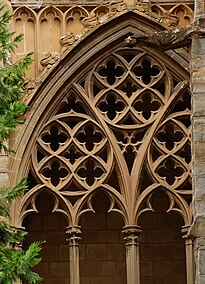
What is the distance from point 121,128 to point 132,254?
1531mm

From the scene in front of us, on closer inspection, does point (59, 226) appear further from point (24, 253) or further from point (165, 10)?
point (24, 253)

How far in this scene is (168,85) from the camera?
19438 mm

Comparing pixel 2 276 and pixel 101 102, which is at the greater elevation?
pixel 101 102

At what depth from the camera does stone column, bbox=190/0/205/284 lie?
15148 mm

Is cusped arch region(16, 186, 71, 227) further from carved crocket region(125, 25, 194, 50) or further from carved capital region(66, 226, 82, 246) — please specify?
carved crocket region(125, 25, 194, 50)

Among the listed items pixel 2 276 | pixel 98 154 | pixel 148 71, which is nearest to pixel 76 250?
pixel 98 154

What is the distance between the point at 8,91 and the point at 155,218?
5.95 metres

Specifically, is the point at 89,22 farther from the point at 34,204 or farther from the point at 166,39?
the point at 166,39

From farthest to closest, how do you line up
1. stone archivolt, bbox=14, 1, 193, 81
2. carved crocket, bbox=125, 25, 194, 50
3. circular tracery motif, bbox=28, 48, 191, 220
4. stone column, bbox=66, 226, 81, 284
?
stone archivolt, bbox=14, 1, 193, 81
circular tracery motif, bbox=28, 48, 191, 220
stone column, bbox=66, 226, 81, 284
carved crocket, bbox=125, 25, 194, 50

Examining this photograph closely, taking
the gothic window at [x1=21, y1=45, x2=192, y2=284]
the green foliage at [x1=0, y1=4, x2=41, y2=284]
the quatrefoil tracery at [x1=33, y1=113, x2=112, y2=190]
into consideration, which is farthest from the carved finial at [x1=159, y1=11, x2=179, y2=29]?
the green foliage at [x1=0, y1=4, x2=41, y2=284]

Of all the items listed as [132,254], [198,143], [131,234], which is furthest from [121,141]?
[198,143]

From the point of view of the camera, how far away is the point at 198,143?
1541 cm

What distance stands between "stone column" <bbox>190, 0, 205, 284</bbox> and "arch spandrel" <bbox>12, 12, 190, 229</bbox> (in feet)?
11.3

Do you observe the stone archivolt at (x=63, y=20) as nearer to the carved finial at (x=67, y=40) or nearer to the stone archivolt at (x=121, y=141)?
the carved finial at (x=67, y=40)
